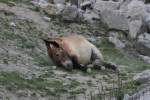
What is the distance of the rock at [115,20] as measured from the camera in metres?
14.7

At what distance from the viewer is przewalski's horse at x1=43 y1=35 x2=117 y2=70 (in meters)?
11.0

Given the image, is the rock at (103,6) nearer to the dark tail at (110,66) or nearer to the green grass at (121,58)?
the green grass at (121,58)

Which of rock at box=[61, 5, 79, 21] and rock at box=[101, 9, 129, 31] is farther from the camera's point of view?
rock at box=[61, 5, 79, 21]

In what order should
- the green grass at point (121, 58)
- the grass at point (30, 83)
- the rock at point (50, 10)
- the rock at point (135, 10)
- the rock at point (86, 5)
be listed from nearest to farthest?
the grass at point (30, 83), the green grass at point (121, 58), the rock at point (50, 10), the rock at point (135, 10), the rock at point (86, 5)

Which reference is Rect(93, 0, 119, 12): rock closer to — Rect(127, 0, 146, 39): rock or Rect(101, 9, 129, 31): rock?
Rect(127, 0, 146, 39): rock

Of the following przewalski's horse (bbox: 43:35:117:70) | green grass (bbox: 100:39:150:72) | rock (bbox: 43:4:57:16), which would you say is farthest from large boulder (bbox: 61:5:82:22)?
przewalski's horse (bbox: 43:35:117:70)

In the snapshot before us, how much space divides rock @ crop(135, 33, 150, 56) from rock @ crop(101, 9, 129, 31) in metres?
0.67

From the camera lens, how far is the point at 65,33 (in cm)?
1405

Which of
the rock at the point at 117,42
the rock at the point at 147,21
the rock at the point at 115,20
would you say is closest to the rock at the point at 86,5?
the rock at the point at 115,20

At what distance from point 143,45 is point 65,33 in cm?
185

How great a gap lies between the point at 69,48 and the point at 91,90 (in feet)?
5.73

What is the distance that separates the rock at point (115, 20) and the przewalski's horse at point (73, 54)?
Answer: 3205 millimetres

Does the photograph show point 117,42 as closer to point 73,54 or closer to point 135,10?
point 135,10

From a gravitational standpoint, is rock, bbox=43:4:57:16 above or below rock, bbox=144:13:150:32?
above
